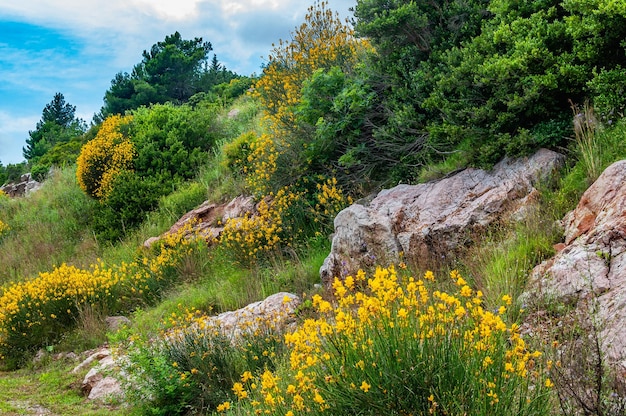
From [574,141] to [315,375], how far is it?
4.24 m

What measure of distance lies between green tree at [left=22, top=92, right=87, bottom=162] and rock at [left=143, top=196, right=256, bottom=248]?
22.8m

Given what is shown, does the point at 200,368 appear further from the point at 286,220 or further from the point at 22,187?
the point at 22,187

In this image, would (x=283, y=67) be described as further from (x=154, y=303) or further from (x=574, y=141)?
(x=574, y=141)

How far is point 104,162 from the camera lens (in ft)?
48.7

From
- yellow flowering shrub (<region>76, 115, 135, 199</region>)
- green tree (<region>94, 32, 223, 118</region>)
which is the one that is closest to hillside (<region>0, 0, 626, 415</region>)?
yellow flowering shrub (<region>76, 115, 135, 199</region>)

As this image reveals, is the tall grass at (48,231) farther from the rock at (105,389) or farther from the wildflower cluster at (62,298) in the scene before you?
the rock at (105,389)

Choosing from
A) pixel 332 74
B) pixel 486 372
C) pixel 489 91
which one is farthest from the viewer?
pixel 332 74

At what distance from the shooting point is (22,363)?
8.16 meters

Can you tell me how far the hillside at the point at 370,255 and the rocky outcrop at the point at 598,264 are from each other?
174 millimetres

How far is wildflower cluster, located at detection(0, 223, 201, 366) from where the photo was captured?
842cm

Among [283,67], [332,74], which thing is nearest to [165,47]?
[283,67]

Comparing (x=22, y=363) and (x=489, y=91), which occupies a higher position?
(x=489, y=91)

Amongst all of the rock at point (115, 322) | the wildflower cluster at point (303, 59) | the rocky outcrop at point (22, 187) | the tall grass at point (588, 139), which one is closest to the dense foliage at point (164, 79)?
the rocky outcrop at point (22, 187)

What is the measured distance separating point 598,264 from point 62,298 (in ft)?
25.6
